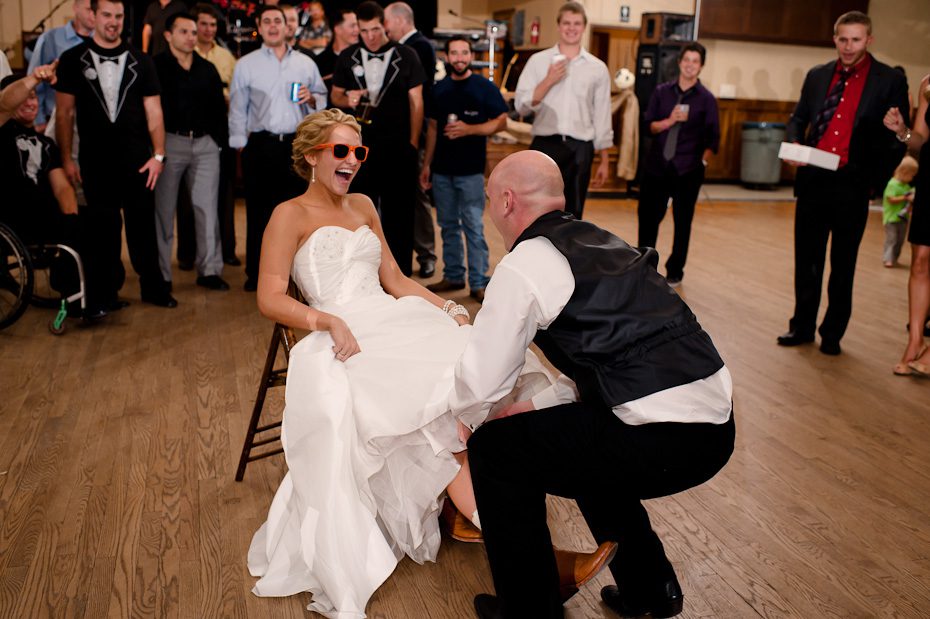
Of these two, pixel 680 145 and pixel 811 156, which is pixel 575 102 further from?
pixel 811 156

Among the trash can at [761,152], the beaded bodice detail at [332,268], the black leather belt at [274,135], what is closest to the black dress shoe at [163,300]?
the black leather belt at [274,135]

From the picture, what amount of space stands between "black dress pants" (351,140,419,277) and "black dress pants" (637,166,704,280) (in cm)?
157

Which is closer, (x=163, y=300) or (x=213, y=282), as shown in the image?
(x=163, y=300)

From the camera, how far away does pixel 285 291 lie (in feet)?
8.40

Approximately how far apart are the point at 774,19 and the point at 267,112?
29.7 ft

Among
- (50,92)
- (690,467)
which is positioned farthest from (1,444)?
(50,92)

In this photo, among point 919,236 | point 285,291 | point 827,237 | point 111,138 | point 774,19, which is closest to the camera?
point 285,291

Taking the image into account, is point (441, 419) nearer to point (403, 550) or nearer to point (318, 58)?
point (403, 550)

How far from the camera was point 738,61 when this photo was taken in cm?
1185

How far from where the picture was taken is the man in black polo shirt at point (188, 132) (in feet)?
16.2

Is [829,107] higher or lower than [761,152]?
higher

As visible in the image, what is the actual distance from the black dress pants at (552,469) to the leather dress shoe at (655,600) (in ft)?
0.92

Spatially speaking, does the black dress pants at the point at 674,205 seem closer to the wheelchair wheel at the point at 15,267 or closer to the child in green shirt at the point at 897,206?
the child in green shirt at the point at 897,206

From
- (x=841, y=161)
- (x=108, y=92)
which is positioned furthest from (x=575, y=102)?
(x=108, y=92)
